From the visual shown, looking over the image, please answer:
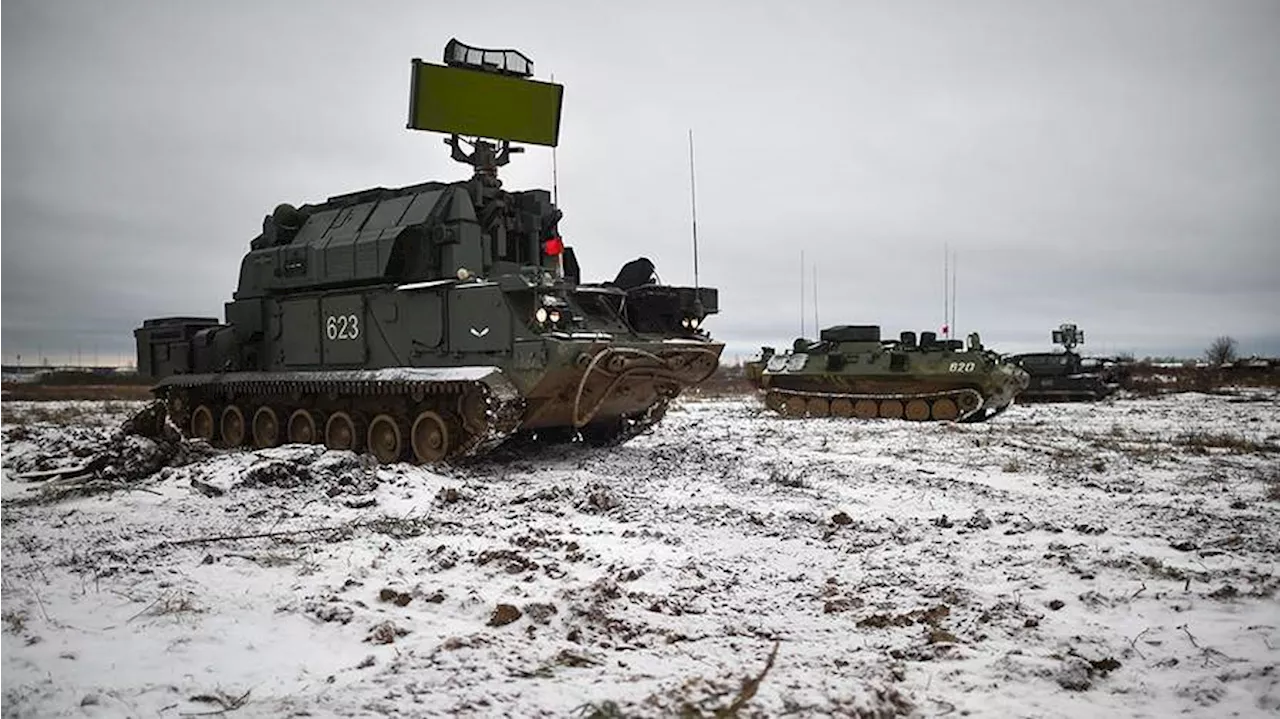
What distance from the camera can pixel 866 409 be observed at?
21.2 metres

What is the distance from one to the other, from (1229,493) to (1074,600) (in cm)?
491

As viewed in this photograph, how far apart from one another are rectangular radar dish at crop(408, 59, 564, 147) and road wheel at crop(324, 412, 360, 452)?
14.4ft

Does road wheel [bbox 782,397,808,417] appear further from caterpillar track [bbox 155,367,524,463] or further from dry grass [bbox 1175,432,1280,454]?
caterpillar track [bbox 155,367,524,463]

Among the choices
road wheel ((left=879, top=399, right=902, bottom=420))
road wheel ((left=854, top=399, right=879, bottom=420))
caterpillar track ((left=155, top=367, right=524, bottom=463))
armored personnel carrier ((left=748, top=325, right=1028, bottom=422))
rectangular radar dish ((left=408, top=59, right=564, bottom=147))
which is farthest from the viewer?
road wheel ((left=854, top=399, right=879, bottom=420))

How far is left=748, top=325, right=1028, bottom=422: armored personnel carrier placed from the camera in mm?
20203

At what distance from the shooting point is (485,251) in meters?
12.2

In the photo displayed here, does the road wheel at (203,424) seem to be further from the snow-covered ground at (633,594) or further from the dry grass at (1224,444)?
the dry grass at (1224,444)

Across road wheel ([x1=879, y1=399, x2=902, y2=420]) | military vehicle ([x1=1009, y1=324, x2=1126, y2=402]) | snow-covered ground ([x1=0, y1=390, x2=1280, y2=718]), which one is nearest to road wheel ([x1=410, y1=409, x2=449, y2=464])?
snow-covered ground ([x1=0, y1=390, x2=1280, y2=718])

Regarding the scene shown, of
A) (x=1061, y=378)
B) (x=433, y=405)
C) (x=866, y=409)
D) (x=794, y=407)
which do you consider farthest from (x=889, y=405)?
(x=433, y=405)

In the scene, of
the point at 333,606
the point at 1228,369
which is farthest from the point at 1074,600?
the point at 1228,369

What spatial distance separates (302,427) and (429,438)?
261 cm

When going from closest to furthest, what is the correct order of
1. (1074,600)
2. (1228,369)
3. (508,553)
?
1. (1074,600)
2. (508,553)
3. (1228,369)

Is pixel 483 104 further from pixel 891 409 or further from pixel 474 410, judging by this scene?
pixel 891 409

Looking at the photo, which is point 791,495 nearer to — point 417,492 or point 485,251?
point 417,492
